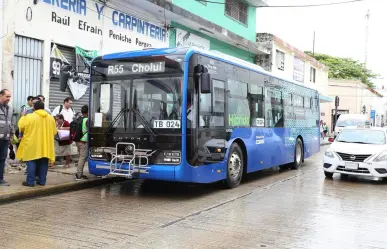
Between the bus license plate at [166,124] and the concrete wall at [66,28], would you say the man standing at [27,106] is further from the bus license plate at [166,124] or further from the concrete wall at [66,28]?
the bus license plate at [166,124]

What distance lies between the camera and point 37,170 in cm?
889

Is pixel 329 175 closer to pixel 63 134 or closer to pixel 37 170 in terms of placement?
pixel 63 134

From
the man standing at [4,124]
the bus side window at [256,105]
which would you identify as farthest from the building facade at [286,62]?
the man standing at [4,124]

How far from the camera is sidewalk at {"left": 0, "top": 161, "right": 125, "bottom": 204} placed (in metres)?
7.92

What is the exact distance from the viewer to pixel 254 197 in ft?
29.0

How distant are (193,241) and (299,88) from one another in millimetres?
9900

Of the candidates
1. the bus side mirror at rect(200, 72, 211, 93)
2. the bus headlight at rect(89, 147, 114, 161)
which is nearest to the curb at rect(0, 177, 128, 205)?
the bus headlight at rect(89, 147, 114, 161)

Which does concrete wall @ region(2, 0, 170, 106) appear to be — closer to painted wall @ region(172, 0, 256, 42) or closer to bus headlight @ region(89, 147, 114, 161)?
bus headlight @ region(89, 147, 114, 161)

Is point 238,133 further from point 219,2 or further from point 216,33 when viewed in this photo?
point 219,2

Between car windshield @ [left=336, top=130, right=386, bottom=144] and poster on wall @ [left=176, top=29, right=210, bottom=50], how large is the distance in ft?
23.3

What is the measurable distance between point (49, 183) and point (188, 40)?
1042cm

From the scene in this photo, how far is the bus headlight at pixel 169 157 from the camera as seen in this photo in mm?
8031

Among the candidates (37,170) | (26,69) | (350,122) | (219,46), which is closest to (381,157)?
(37,170)

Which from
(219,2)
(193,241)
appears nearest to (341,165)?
(193,241)
